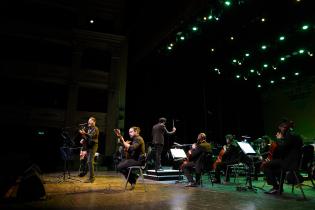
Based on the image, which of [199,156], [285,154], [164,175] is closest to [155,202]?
[199,156]

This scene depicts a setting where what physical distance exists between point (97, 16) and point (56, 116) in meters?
7.63

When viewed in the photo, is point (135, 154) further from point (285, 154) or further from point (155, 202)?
point (285, 154)

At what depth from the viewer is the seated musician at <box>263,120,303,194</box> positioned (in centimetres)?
634

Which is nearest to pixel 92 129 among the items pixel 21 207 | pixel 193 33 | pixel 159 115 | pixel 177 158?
pixel 177 158

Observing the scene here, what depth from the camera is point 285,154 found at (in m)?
6.47

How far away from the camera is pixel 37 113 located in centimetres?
1739

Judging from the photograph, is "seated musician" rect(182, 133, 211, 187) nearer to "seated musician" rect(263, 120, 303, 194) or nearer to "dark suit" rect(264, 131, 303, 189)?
"seated musician" rect(263, 120, 303, 194)

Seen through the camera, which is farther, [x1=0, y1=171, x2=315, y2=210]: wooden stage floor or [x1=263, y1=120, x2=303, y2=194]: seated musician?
[x1=263, y1=120, x2=303, y2=194]: seated musician

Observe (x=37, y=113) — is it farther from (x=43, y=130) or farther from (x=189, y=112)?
(x=189, y=112)

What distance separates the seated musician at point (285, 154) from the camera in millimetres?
6344

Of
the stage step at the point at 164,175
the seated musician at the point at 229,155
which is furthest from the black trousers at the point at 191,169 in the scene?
the stage step at the point at 164,175

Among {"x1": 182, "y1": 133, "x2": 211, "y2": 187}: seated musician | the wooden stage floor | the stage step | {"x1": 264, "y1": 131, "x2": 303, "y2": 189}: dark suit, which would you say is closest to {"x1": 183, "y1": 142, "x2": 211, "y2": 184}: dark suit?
{"x1": 182, "y1": 133, "x2": 211, "y2": 187}: seated musician

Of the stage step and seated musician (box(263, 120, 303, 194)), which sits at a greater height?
seated musician (box(263, 120, 303, 194))

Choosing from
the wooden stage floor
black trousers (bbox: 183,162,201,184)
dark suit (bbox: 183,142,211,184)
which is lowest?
the wooden stage floor
